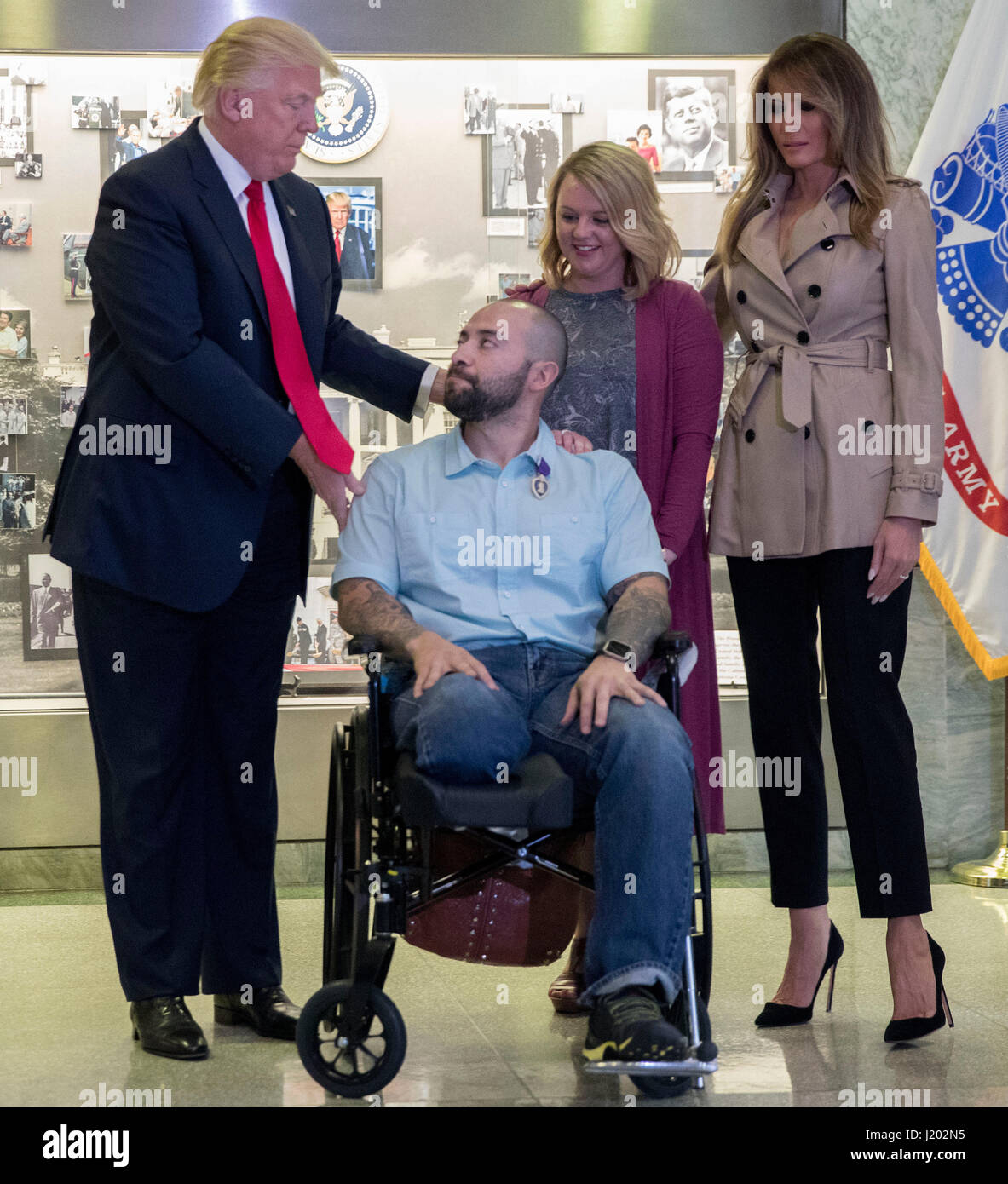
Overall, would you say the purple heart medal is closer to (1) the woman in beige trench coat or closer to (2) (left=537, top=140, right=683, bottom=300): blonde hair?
(1) the woman in beige trench coat

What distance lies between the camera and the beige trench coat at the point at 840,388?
2.66 metres

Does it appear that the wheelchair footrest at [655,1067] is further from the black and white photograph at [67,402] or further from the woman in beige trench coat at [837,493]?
the black and white photograph at [67,402]

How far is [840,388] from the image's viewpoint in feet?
8.91

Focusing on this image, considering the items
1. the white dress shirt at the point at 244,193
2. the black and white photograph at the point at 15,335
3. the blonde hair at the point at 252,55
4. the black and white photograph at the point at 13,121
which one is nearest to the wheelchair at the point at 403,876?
the white dress shirt at the point at 244,193

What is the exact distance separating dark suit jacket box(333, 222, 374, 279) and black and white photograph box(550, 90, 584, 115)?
680mm

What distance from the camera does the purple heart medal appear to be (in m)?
2.61

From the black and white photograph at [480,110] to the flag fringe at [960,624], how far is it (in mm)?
1781

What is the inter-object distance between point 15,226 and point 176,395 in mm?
2057

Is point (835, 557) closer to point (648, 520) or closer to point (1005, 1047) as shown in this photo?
point (648, 520)

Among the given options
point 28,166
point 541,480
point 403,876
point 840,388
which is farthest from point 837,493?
point 28,166

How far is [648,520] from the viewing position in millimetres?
2623

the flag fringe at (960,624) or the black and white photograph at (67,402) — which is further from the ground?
the black and white photograph at (67,402)

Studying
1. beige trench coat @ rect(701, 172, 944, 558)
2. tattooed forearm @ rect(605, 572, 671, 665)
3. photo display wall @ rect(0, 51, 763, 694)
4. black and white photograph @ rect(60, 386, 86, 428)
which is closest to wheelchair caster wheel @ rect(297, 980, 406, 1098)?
tattooed forearm @ rect(605, 572, 671, 665)
